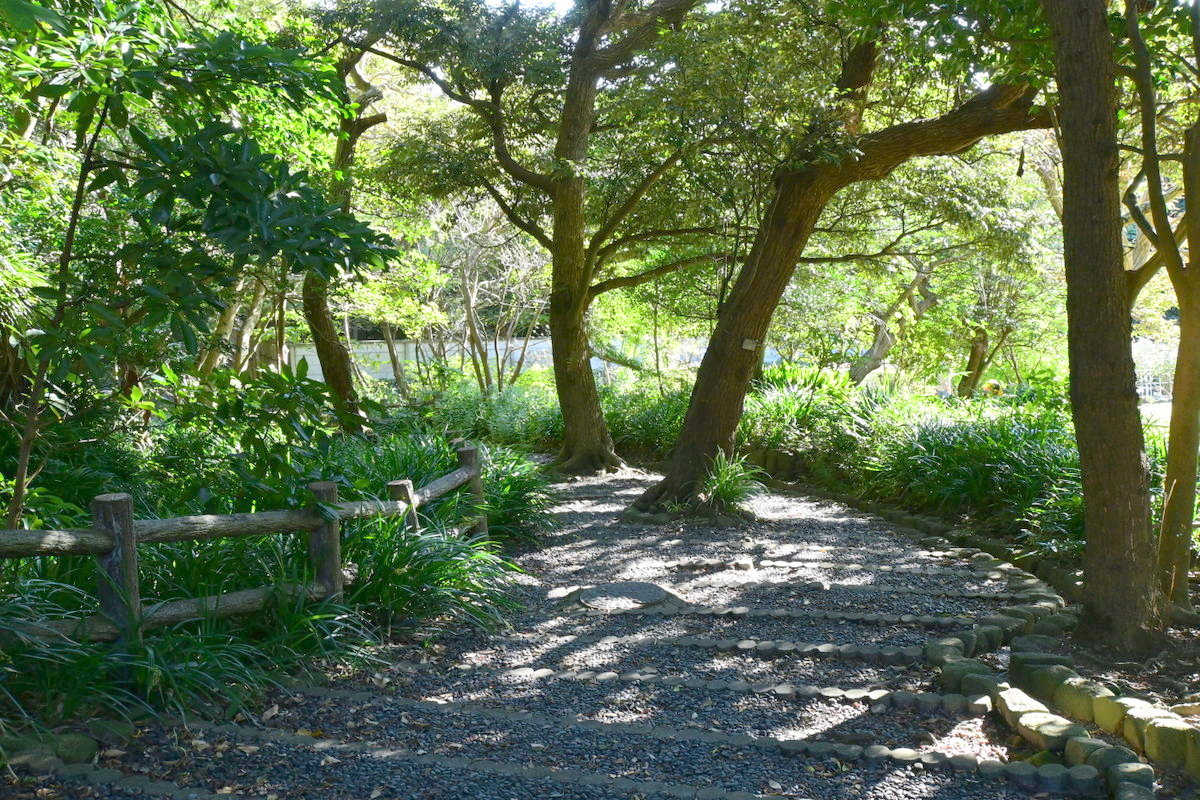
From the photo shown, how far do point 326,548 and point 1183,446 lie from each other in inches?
174

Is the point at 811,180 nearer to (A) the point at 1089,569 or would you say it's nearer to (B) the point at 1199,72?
(B) the point at 1199,72

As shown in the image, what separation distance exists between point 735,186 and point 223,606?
256 inches

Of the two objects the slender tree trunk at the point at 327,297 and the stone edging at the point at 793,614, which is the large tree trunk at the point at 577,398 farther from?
the stone edging at the point at 793,614

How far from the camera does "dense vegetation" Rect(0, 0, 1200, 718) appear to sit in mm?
3711

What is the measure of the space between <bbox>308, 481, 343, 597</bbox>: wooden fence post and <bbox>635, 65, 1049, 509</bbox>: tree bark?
467 centimetres

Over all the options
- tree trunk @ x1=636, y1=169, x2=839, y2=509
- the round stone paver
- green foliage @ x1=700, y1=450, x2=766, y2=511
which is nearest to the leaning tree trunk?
the round stone paver

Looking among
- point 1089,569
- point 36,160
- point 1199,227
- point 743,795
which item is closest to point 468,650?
point 743,795

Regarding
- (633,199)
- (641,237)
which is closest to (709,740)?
(633,199)

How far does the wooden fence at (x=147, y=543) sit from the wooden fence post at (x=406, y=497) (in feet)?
2.10

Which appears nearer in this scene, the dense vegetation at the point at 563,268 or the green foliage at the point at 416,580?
the dense vegetation at the point at 563,268

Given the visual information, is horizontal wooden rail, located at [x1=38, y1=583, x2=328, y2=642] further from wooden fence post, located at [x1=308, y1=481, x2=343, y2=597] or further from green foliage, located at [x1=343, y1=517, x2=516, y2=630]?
green foliage, located at [x1=343, y1=517, x2=516, y2=630]

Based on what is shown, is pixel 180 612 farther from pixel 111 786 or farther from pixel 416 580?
pixel 416 580

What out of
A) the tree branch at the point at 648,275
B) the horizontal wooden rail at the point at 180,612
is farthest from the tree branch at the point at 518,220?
the horizontal wooden rail at the point at 180,612

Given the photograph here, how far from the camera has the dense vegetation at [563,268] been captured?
3.71 m
